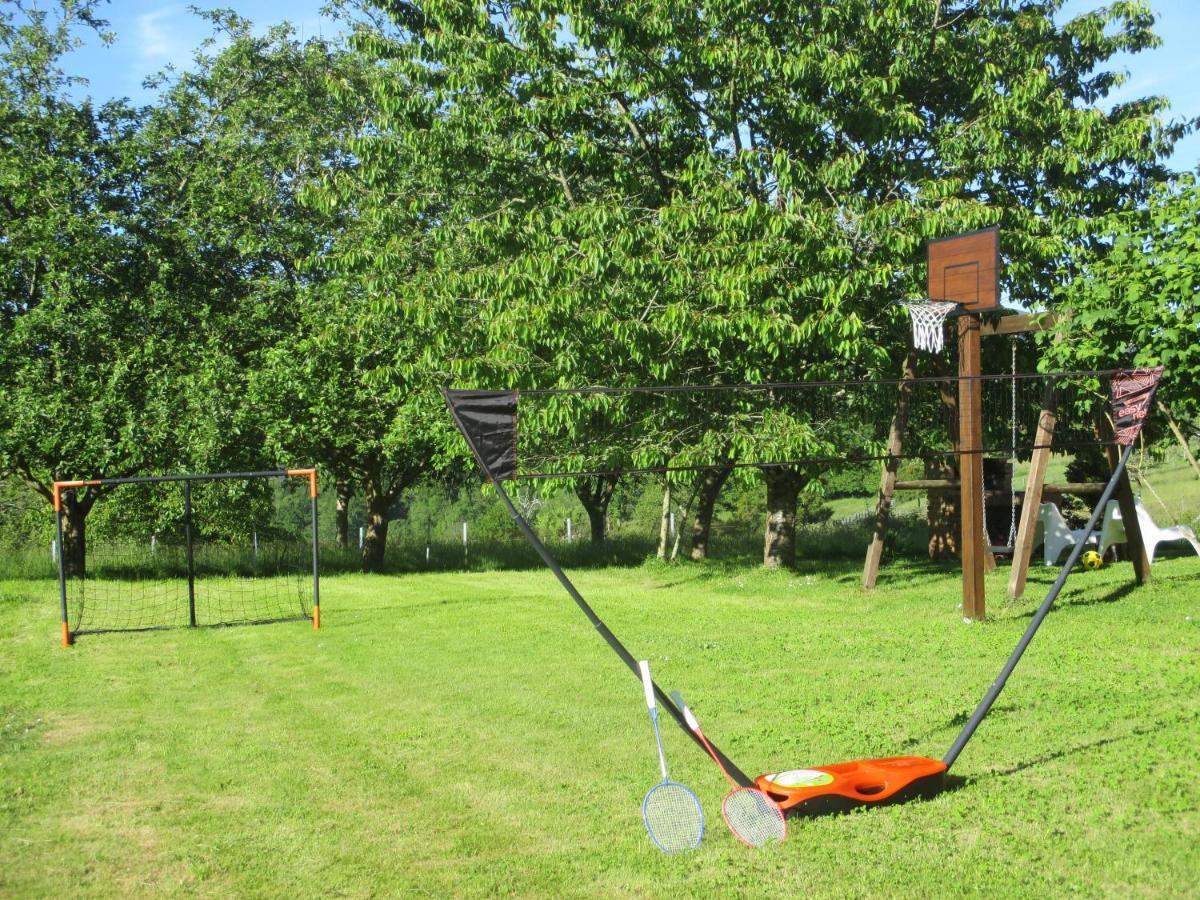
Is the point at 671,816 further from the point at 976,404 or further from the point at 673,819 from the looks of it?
the point at 976,404

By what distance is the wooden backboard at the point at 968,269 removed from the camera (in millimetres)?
10820

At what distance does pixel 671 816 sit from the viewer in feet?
16.5

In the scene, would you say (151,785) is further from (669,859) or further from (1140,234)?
(1140,234)

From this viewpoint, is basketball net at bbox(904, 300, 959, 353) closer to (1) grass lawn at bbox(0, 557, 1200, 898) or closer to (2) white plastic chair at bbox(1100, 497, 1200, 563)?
(1) grass lawn at bbox(0, 557, 1200, 898)

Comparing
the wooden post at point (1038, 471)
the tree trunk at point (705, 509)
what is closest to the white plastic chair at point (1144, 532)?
the wooden post at point (1038, 471)

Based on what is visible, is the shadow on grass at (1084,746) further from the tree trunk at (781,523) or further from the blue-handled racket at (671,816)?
the tree trunk at (781,523)

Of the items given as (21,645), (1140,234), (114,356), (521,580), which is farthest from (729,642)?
(114,356)

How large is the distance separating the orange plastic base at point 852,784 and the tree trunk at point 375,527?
1849cm

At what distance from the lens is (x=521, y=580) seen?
785 inches

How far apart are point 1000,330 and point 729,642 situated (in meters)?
4.57

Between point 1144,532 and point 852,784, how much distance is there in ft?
37.5


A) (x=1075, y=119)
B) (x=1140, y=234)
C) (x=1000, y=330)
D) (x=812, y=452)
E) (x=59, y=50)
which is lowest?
(x=812, y=452)

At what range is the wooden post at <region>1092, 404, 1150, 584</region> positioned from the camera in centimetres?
1197

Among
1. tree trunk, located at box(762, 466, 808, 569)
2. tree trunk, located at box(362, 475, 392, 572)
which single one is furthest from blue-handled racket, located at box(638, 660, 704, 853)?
tree trunk, located at box(362, 475, 392, 572)
